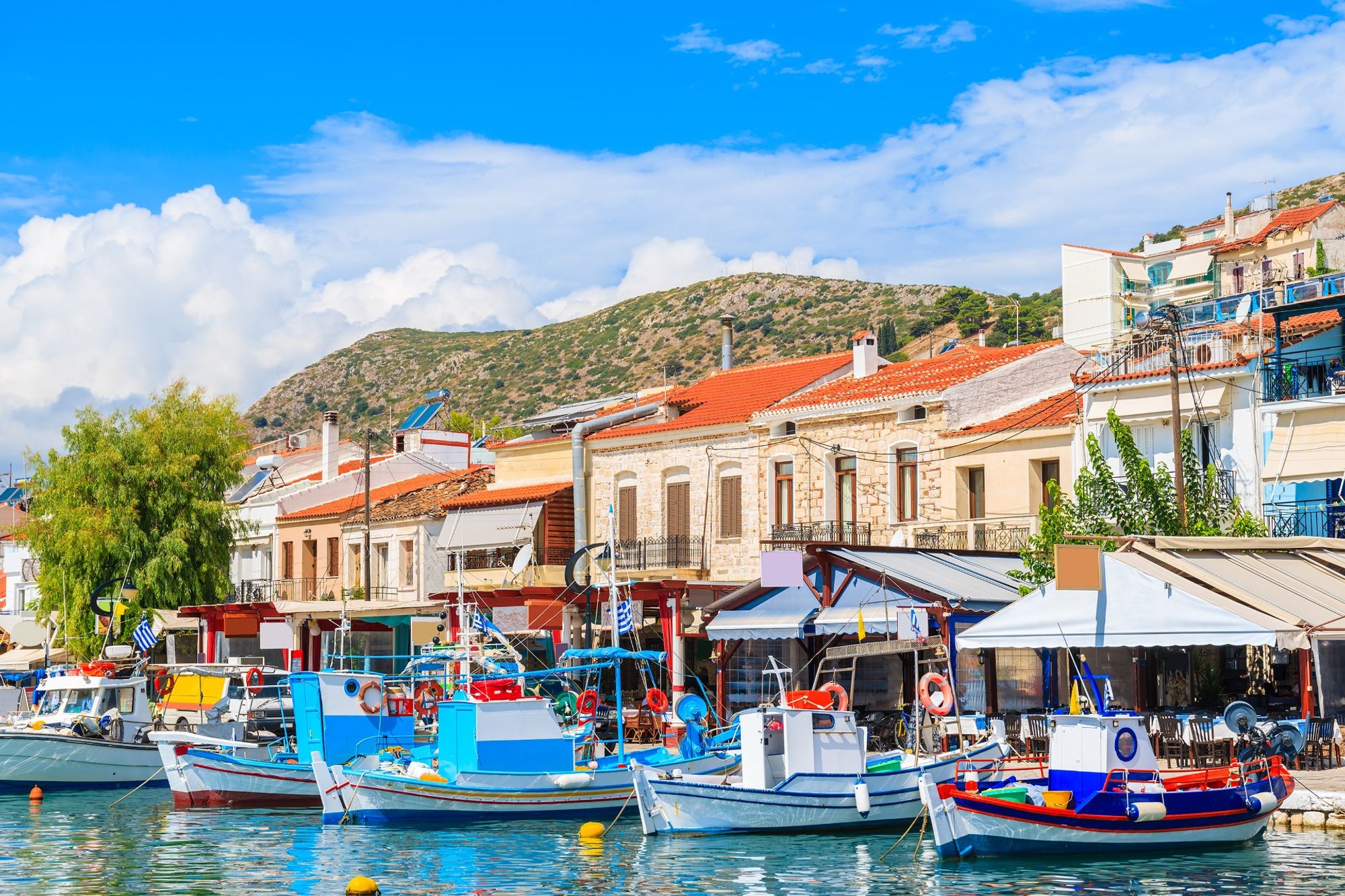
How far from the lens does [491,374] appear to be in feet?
423

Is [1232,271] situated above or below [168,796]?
above

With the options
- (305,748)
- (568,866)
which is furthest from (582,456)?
(568,866)

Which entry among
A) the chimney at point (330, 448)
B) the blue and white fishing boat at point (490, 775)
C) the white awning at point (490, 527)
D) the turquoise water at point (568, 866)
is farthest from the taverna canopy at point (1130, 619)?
the chimney at point (330, 448)

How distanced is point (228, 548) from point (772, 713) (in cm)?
3178

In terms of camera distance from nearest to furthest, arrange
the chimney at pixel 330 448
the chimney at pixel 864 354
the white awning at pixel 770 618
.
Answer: the white awning at pixel 770 618 < the chimney at pixel 864 354 < the chimney at pixel 330 448

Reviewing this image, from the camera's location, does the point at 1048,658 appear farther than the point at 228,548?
No

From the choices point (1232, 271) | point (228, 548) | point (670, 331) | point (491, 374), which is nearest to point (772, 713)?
point (228, 548)

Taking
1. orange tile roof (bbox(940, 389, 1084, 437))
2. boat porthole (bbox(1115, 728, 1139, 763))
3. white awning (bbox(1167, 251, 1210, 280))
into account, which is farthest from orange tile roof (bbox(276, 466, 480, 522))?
boat porthole (bbox(1115, 728, 1139, 763))

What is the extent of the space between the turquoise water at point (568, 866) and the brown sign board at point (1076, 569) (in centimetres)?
434

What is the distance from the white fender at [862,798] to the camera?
22047 millimetres

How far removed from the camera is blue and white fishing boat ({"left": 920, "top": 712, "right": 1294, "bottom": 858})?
19312mm

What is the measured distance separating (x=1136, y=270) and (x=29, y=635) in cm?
4747

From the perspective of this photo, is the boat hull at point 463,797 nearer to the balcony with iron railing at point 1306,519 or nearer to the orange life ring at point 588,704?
the orange life ring at point 588,704

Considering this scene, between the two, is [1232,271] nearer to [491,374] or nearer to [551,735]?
[551,735]
